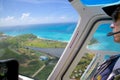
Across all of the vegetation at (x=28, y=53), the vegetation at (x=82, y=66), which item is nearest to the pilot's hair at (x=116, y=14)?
the vegetation at (x=82, y=66)

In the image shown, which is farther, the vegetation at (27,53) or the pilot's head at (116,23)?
the vegetation at (27,53)

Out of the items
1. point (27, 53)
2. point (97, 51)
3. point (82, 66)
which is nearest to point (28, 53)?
point (27, 53)

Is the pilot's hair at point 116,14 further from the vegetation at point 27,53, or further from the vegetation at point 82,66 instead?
the vegetation at point 27,53

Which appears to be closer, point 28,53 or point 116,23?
point 116,23

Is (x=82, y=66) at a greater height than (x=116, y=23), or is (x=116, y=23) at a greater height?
(x=116, y=23)

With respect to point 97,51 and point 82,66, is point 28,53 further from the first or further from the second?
point 97,51

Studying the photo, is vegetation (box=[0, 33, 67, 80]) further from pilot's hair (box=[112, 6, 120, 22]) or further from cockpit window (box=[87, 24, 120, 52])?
pilot's hair (box=[112, 6, 120, 22])

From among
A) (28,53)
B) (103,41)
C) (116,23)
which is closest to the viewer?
(116,23)

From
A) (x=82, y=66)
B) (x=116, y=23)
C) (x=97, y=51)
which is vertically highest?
(x=116, y=23)

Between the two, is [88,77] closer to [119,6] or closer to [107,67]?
[107,67]

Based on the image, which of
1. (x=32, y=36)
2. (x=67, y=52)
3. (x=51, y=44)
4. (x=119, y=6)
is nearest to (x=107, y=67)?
(x=119, y=6)

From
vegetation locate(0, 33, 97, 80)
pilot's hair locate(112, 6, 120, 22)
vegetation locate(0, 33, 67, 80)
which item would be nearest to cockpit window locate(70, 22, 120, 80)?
vegetation locate(0, 33, 97, 80)
